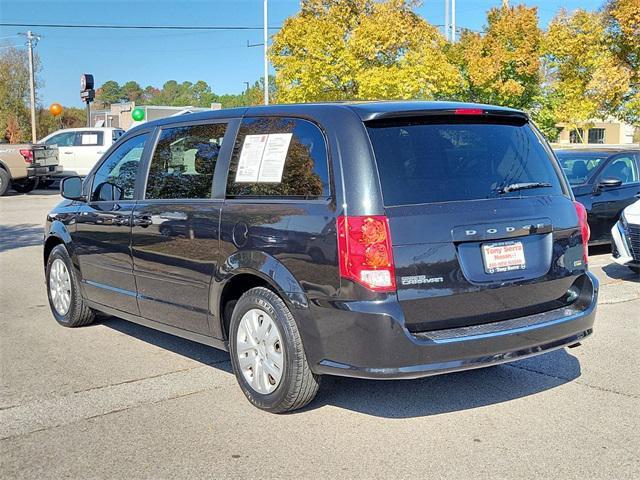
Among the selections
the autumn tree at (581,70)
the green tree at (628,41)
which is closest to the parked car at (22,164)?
the autumn tree at (581,70)

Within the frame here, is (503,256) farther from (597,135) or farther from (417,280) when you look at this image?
(597,135)

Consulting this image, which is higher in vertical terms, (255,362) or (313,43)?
(313,43)

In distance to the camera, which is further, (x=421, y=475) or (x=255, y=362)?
(x=255, y=362)

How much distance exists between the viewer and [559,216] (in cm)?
433

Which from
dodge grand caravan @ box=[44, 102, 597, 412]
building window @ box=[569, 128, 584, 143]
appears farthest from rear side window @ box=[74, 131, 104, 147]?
building window @ box=[569, 128, 584, 143]

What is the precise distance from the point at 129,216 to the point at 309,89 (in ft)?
74.7

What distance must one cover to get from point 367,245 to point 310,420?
1175 millimetres

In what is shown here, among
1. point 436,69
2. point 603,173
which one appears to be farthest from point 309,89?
point 603,173

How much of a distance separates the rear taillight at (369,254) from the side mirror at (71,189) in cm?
335

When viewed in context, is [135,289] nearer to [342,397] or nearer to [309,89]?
[342,397]

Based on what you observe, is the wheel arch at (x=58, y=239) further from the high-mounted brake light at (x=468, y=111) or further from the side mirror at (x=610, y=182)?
the side mirror at (x=610, y=182)

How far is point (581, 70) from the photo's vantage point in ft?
98.5

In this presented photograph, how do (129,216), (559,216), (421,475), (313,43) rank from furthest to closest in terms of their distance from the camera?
(313,43), (129,216), (559,216), (421,475)

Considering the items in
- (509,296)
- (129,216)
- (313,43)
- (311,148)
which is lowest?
(509,296)
